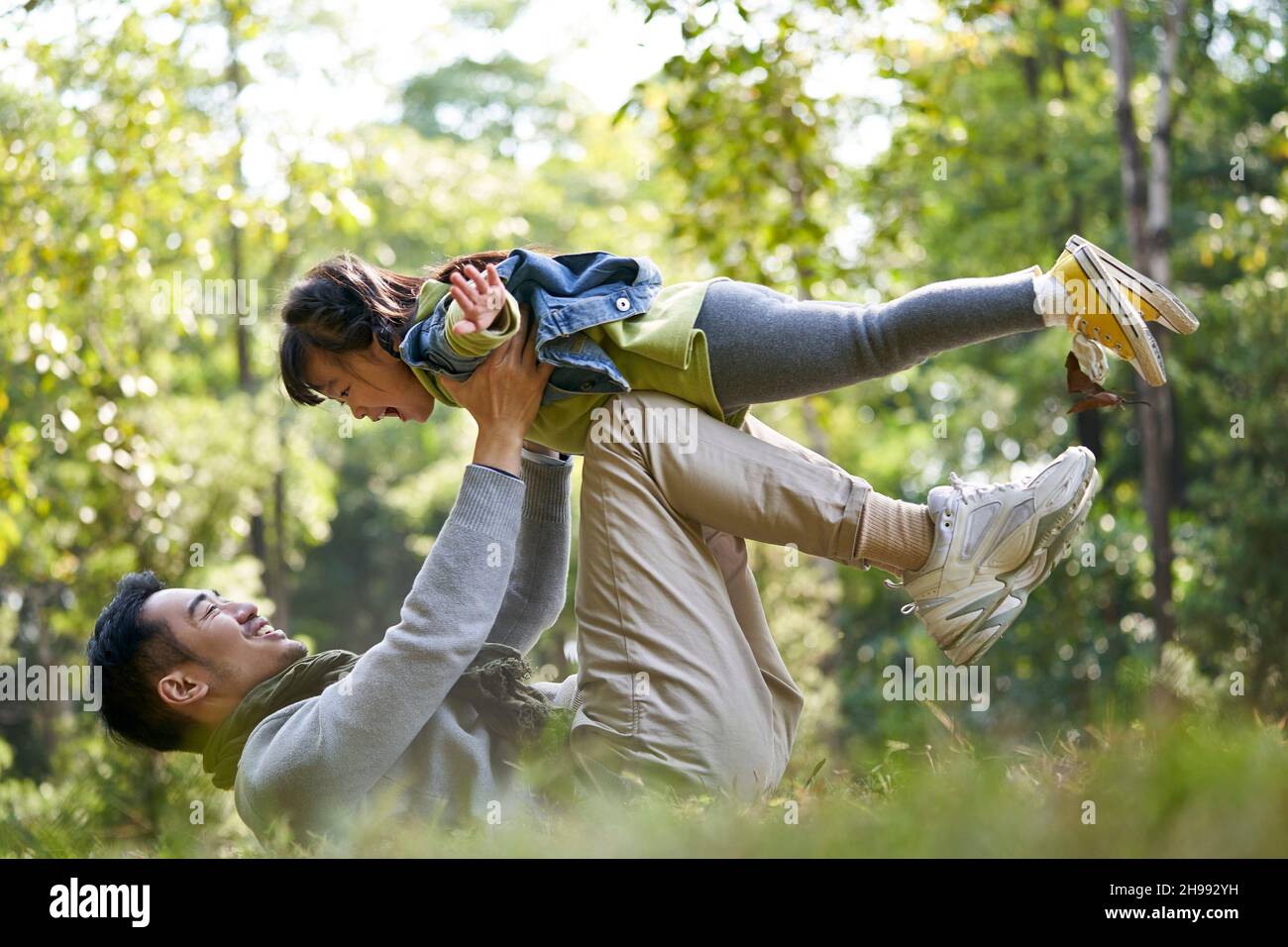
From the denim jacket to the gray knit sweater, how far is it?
9.2 inches

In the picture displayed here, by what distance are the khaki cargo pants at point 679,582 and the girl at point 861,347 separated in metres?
0.09

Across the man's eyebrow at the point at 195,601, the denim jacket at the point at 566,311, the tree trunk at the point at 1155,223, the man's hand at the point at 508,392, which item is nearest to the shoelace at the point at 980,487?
the denim jacket at the point at 566,311

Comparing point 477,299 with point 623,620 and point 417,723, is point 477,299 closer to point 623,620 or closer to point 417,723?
point 623,620

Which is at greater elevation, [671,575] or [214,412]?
[214,412]

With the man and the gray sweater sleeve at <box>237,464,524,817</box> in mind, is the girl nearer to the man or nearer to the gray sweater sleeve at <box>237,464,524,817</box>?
the man

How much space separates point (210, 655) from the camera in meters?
2.57

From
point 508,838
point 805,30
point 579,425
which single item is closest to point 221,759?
point 579,425

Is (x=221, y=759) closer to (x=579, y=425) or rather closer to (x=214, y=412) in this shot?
(x=579, y=425)

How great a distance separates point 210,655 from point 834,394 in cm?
958

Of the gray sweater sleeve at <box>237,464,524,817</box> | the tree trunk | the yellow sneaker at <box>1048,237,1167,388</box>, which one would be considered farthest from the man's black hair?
the tree trunk

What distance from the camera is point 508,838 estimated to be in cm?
164

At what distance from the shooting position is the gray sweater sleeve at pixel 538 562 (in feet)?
8.94

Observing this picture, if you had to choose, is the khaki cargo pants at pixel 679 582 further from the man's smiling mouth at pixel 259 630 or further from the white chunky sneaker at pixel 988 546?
the man's smiling mouth at pixel 259 630
